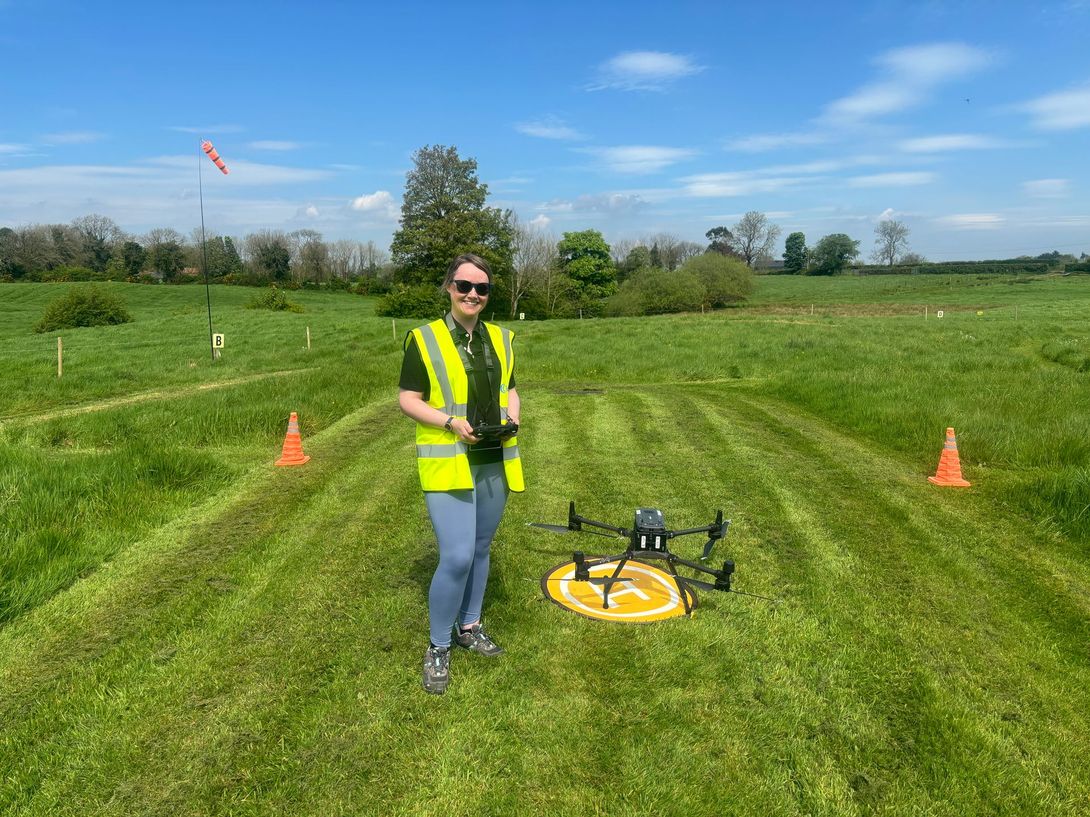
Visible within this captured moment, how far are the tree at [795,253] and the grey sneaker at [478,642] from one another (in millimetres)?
118027

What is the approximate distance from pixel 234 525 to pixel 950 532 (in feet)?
21.8

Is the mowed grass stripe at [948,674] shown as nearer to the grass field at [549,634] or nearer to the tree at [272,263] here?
the grass field at [549,634]

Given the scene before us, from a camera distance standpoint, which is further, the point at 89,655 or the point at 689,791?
the point at 89,655

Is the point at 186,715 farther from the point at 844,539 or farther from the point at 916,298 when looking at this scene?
the point at 916,298

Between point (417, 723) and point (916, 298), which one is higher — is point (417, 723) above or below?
below

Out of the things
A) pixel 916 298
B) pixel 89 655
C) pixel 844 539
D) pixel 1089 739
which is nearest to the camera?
pixel 1089 739

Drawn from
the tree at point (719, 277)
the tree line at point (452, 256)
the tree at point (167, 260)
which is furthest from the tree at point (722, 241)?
the tree at point (167, 260)

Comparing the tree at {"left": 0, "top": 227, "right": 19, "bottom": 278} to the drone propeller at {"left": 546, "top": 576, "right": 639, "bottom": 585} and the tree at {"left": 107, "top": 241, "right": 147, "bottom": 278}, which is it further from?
the drone propeller at {"left": 546, "top": 576, "right": 639, "bottom": 585}

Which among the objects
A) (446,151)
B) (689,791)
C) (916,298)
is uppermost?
(446,151)

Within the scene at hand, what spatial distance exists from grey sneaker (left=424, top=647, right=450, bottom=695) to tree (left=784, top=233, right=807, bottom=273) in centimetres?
11836

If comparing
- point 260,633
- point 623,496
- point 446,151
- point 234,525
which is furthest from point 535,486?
point 446,151

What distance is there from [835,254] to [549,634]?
380ft

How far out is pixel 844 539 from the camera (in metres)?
5.59

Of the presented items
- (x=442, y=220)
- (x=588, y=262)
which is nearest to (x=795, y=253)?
(x=588, y=262)
